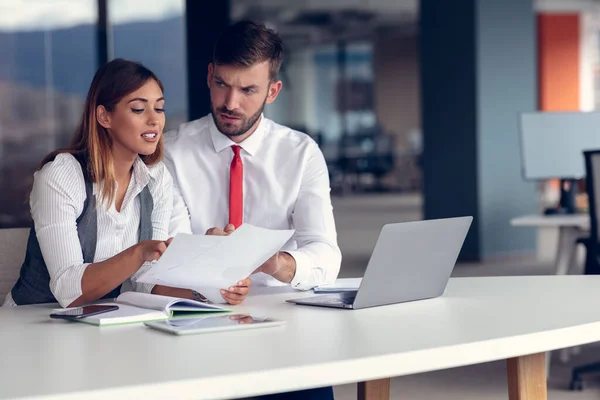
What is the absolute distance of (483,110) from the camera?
839 centimetres

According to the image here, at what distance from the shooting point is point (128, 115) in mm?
2227

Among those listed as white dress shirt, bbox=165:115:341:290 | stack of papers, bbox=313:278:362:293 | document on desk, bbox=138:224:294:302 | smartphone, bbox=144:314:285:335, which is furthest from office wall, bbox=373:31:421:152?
smartphone, bbox=144:314:285:335

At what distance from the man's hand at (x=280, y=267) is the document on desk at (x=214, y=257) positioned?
22 cm

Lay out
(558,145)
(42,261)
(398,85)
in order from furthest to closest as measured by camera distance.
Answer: (398,85) < (558,145) < (42,261)

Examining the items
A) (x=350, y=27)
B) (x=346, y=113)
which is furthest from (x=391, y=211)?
(x=346, y=113)

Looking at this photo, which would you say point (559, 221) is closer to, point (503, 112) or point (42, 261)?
point (42, 261)

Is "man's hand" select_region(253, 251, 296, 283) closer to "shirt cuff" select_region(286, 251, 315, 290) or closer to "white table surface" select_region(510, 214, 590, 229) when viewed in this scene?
"shirt cuff" select_region(286, 251, 315, 290)

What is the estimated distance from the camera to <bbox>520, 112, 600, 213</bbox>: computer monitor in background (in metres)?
5.54

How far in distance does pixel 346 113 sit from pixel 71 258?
22390mm

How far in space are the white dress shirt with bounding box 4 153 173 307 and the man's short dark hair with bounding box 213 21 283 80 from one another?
1.16 feet

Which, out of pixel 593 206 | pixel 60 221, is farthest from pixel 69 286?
pixel 593 206

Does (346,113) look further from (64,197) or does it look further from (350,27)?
(64,197)

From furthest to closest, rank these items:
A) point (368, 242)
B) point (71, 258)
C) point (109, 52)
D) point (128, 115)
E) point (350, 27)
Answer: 1. point (350, 27)
2. point (368, 242)
3. point (109, 52)
4. point (128, 115)
5. point (71, 258)

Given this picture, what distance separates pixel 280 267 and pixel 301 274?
9 cm
